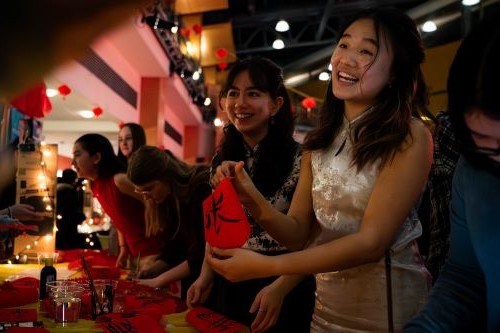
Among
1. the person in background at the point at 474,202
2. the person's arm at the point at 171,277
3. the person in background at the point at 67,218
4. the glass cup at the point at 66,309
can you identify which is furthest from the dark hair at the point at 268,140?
the person in background at the point at 67,218

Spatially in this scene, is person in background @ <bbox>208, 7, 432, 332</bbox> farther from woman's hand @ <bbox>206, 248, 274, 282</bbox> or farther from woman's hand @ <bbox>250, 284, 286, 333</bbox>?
woman's hand @ <bbox>250, 284, 286, 333</bbox>

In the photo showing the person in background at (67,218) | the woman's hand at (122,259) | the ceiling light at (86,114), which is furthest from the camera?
the ceiling light at (86,114)

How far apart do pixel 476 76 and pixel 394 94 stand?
461mm

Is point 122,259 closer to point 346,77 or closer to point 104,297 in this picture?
point 104,297

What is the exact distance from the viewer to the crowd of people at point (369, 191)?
767 millimetres

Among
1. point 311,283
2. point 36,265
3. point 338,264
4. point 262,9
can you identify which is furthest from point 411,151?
point 262,9

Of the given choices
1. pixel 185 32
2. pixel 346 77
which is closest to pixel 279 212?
Answer: pixel 346 77

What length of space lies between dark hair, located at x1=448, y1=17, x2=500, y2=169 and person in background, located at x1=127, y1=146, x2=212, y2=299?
130 centimetres

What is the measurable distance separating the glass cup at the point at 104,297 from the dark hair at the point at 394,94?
2.78ft

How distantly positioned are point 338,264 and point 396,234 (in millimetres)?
173

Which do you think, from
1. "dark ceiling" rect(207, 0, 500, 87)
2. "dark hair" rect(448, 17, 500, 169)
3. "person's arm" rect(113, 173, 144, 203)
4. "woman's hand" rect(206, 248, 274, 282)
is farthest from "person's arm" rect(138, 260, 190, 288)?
"dark ceiling" rect(207, 0, 500, 87)

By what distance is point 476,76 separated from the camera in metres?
0.66

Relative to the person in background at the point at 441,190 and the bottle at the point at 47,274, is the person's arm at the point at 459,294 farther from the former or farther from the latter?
the bottle at the point at 47,274

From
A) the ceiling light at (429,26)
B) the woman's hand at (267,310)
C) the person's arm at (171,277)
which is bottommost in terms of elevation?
the person's arm at (171,277)
